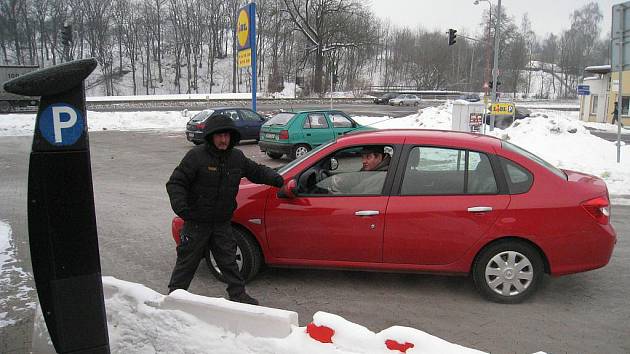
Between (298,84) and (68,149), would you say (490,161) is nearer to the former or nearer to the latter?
(68,149)

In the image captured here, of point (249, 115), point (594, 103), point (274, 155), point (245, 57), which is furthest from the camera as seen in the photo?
point (594, 103)

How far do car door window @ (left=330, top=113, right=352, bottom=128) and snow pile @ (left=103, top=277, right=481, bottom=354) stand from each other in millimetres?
11252

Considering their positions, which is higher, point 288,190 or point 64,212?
point 64,212

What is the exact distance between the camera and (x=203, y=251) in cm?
420

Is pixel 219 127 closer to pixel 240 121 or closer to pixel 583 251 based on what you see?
pixel 583 251

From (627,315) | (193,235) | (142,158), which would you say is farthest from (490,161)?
(142,158)

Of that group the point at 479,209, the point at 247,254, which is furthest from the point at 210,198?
the point at 479,209

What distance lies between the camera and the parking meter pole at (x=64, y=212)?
2320 mm

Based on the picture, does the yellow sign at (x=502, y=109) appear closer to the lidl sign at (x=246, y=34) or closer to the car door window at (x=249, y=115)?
the car door window at (x=249, y=115)

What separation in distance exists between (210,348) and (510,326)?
2.51 m

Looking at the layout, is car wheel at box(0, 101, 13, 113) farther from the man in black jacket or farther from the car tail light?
the car tail light

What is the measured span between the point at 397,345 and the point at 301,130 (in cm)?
1164

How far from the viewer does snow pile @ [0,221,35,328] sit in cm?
406

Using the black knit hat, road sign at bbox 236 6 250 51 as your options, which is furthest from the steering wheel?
road sign at bbox 236 6 250 51
